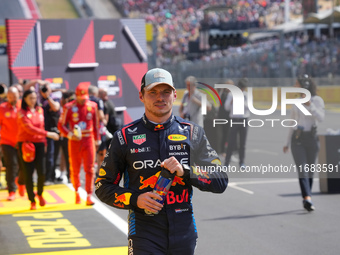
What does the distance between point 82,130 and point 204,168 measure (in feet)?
21.8

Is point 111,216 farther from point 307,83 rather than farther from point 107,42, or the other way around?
point 107,42

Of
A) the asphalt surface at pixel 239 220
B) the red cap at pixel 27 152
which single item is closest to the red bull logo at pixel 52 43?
the asphalt surface at pixel 239 220

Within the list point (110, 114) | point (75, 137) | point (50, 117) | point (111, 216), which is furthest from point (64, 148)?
point (111, 216)

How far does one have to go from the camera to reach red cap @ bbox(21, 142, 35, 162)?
34.6 feet

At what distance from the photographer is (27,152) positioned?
10531mm

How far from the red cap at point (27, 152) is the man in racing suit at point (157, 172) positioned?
624cm

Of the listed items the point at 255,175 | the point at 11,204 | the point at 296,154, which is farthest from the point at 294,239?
the point at 11,204

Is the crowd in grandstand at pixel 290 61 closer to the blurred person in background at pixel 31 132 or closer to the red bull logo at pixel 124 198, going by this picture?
the blurred person in background at pixel 31 132

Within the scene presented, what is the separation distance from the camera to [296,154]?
9.63 meters

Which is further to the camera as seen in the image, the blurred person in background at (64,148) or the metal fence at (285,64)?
the metal fence at (285,64)

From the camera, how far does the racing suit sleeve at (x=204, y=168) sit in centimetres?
433

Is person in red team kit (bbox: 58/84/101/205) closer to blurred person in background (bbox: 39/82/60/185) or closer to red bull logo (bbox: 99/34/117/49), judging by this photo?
blurred person in background (bbox: 39/82/60/185)

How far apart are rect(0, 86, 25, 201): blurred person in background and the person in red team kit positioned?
1084 millimetres

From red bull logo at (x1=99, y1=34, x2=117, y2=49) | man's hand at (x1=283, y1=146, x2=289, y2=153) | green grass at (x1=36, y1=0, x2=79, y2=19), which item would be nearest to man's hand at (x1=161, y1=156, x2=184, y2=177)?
man's hand at (x1=283, y1=146, x2=289, y2=153)
